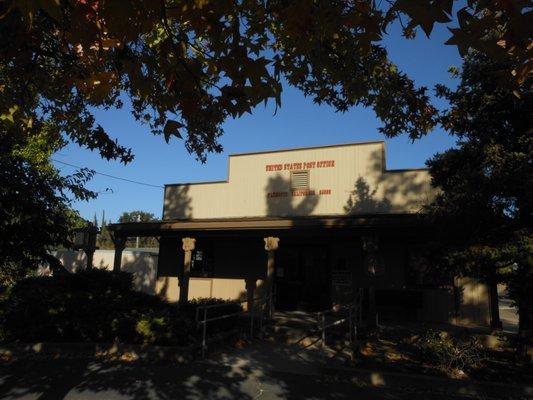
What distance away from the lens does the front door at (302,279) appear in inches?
633

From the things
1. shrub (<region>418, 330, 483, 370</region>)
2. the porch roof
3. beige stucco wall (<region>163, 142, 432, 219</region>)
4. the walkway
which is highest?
beige stucco wall (<region>163, 142, 432, 219</region>)

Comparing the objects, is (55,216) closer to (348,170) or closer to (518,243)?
(348,170)

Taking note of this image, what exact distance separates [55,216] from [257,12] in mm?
9050

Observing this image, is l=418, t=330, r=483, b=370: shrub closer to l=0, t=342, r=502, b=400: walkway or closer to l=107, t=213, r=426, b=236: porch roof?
l=0, t=342, r=502, b=400: walkway

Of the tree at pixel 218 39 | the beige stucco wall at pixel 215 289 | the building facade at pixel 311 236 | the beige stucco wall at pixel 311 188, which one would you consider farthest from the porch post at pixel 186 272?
the tree at pixel 218 39

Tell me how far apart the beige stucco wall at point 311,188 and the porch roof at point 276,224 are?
1687 mm

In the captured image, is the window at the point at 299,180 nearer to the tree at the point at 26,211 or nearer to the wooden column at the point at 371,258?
the wooden column at the point at 371,258

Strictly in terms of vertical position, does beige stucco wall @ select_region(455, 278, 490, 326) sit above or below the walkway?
above

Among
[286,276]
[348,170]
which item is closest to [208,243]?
[286,276]

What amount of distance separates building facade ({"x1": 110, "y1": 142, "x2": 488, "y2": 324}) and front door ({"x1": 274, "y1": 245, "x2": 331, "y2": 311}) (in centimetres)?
3

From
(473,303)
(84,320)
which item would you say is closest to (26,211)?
(84,320)

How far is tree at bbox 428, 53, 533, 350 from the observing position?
8398mm

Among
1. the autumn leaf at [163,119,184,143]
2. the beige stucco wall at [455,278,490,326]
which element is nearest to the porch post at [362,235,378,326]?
the beige stucco wall at [455,278,490,326]

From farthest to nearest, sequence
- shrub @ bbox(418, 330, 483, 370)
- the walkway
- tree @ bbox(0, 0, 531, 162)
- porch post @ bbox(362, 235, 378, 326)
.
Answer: porch post @ bbox(362, 235, 378, 326)
shrub @ bbox(418, 330, 483, 370)
the walkway
tree @ bbox(0, 0, 531, 162)
